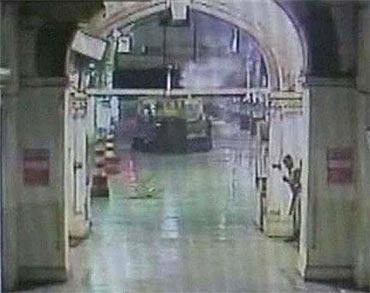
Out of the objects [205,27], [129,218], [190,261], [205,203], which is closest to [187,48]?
[205,27]

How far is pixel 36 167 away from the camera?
12.1 metres

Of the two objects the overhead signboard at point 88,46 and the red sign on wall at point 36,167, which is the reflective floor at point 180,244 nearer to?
the red sign on wall at point 36,167

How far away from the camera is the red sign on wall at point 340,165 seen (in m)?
11.9

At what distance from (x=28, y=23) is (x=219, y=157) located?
68.2ft

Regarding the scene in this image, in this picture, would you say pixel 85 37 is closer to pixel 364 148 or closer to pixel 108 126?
pixel 364 148

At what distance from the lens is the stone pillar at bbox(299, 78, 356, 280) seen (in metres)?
11.9

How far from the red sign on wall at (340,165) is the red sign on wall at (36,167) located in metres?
3.32

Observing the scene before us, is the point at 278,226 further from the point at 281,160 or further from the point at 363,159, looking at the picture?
the point at 363,159

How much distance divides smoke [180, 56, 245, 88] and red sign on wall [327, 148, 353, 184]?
1001 centimetres

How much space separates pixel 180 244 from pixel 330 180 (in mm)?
3689

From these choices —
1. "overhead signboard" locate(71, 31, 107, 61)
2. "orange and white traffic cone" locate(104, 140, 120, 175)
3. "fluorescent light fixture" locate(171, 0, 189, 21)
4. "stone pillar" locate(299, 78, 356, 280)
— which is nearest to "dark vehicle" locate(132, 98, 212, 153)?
"orange and white traffic cone" locate(104, 140, 120, 175)

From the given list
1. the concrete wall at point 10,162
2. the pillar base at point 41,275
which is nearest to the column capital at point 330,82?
the concrete wall at point 10,162

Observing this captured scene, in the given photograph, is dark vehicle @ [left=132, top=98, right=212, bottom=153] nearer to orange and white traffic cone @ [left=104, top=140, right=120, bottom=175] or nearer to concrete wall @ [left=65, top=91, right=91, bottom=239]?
A: orange and white traffic cone @ [left=104, top=140, right=120, bottom=175]

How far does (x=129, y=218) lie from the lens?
18.2 metres
